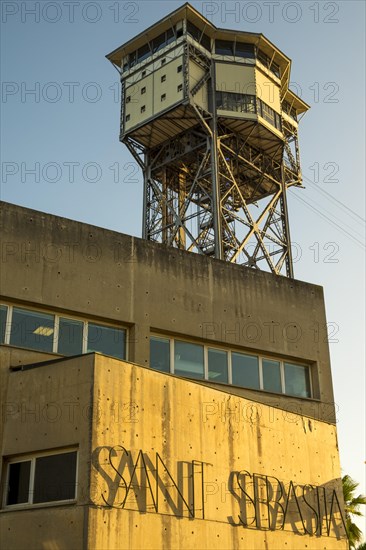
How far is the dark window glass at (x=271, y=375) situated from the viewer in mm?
18953

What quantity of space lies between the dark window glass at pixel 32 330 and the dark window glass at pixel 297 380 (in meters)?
7.09

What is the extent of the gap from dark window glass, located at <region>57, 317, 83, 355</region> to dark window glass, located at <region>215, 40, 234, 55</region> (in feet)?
98.5

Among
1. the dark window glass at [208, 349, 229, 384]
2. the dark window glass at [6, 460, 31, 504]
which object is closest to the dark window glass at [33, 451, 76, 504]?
the dark window glass at [6, 460, 31, 504]

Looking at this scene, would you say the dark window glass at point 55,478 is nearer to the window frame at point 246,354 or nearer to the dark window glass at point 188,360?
the window frame at point 246,354

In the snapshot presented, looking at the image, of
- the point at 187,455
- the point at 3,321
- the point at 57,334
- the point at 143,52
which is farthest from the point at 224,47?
the point at 187,455

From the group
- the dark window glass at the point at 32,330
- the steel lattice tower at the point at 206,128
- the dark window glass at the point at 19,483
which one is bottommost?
the dark window glass at the point at 19,483

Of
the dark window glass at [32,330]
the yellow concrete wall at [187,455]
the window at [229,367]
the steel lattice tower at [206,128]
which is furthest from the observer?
Answer: the steel lattice tower at [206,128]

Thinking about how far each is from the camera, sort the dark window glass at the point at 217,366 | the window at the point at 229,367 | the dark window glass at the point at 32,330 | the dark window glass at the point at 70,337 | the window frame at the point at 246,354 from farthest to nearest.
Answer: the dark window glass at the point at 217,366 < the window frame at the point at 246,354 < the window at the point at 229,367 < the dark window glass at the point at 70,337 < the dark window glass at the point at 32,330

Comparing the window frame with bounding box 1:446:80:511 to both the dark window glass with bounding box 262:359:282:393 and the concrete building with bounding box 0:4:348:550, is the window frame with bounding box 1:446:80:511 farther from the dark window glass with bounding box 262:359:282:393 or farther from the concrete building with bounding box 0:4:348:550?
the dark window glass with bounding box 262:359:282:393

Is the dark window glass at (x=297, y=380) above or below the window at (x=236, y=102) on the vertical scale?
below

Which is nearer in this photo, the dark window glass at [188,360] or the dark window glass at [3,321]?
the dark window glass at [3,321]

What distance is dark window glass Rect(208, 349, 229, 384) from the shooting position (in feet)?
59.3

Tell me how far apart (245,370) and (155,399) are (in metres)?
4.71

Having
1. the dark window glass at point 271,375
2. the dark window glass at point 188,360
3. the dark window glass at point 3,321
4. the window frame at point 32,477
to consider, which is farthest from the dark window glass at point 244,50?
the window frame at point 32,477
